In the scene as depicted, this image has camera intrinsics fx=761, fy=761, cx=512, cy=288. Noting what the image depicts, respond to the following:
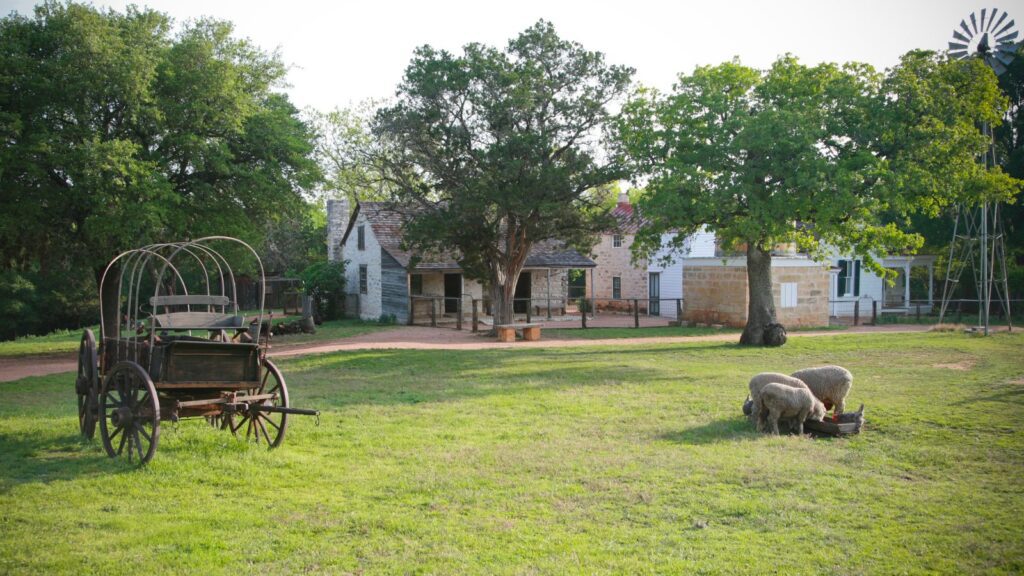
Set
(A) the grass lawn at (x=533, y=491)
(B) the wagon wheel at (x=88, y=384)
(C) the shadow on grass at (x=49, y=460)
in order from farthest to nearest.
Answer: (B) the wagon wheel at (x=88, y=384)
(C) the shadow on grass at (x=49, y=460)
(A) the grass lawn at (x=533, y=491)

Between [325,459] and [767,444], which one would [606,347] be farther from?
[325,459]

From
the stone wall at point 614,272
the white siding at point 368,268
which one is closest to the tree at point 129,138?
the white siding at point 368,268

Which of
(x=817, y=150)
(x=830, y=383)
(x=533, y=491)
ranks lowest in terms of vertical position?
(x=533, y=491)

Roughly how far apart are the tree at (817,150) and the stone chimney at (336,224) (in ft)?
81.3

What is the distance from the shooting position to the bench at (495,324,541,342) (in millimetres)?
23047

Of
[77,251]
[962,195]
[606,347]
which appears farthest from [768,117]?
[77,251]

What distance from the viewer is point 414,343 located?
22.2 m

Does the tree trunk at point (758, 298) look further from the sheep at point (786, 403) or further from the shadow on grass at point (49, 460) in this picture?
the shadow on grass at point (49, 460)

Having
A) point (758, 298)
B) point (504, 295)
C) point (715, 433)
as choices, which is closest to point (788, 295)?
point (758, 298)

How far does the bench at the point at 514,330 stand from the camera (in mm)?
23047

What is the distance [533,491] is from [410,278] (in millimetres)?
23772

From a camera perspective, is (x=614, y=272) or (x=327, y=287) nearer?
(x=327, y=287)

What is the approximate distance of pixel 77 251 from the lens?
1931 centimetres

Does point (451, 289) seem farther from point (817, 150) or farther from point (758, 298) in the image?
point (817, 150)
